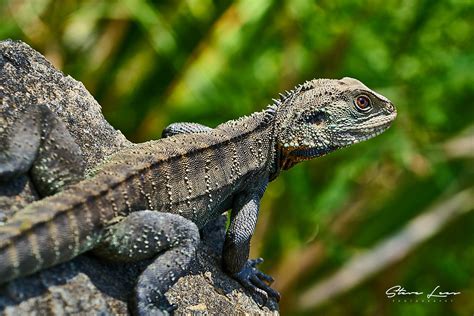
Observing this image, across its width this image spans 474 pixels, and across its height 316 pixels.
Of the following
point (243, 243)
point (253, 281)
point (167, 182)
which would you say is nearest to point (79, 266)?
point (167, 182)

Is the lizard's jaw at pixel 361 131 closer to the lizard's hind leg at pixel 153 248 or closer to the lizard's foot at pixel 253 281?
the lizard's foot at pixel 253 281

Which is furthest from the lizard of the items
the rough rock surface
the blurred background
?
the blurred background

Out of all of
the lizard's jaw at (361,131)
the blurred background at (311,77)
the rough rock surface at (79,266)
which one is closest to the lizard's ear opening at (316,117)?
the lizard's jaw at (361,131)

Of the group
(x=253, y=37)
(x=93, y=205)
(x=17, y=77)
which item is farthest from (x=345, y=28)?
(x=93, y=205)

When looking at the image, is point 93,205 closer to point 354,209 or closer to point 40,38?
point 40,38

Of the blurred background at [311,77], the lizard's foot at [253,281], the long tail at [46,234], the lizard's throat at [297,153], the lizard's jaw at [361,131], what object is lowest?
the long tail at [46,234]

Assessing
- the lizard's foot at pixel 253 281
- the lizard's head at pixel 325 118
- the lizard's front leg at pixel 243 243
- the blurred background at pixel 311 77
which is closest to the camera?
the lizard's front leg at pixel 243 243

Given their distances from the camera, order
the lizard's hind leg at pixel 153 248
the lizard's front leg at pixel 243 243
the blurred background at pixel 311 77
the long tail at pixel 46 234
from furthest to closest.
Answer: the blurred background at pixel 311 77
the lizard's front leg at pixel 243 243
the lizard's hind leg at pixel 153 248
the long tail at pixel 46 234

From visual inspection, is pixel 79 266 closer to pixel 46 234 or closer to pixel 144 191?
pixel 46 234
